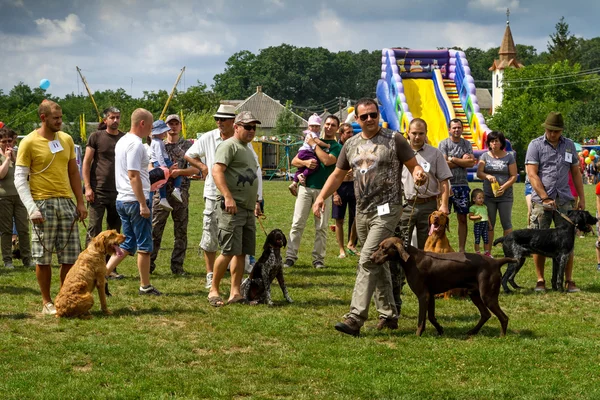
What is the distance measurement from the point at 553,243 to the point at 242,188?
3.72m

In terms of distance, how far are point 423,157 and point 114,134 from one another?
4.07 meters

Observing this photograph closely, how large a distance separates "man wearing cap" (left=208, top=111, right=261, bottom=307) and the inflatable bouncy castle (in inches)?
742

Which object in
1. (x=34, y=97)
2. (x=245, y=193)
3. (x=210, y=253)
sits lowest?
(x=210, y=253)

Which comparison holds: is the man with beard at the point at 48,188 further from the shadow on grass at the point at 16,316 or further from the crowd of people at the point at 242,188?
the shadow on grass at the point at 16,316

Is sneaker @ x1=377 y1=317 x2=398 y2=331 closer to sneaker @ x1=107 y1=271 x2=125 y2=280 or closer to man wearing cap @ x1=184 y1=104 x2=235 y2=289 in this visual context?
man wearing cap @ x1=184 y1=104 x2=235 y2=289

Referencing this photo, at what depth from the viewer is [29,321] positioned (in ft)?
24.3

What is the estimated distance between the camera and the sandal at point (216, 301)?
8.19 meters

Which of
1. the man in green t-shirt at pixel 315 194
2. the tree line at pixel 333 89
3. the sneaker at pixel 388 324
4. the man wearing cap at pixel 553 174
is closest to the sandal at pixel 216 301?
the sneaker at pixel 388 324

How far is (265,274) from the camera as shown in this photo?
8258 mm


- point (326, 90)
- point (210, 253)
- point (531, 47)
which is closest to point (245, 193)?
point (210, 253)

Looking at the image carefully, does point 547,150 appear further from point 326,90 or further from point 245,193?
point 326,90

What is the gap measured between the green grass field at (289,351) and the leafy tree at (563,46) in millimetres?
95870

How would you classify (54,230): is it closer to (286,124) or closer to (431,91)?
(431,91)

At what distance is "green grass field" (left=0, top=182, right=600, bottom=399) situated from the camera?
527cm
